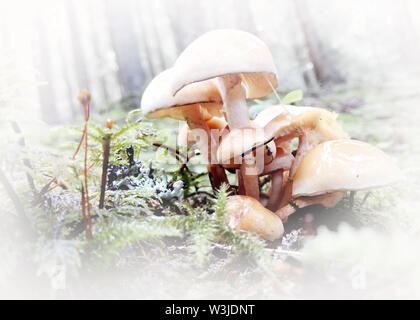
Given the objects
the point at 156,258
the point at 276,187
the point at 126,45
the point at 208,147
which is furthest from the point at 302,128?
the point at 126,45

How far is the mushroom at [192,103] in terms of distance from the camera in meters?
1.01

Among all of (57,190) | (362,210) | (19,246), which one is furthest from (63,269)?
(362,210)

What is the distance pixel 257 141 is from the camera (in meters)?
0.90

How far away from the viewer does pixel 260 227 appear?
90 cm

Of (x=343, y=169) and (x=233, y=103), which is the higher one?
(x=233, y=103)

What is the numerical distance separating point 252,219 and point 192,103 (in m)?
0.45

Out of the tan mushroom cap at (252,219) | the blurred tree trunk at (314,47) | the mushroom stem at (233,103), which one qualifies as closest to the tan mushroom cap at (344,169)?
the tan mushroom cap at (252,219)

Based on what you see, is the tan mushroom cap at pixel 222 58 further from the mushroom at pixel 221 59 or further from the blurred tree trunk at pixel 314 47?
the blurred tree trunk at pixel 314 47

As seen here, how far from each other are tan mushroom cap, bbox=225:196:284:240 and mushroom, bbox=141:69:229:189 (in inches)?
12.4

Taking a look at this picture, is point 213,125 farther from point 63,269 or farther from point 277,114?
point 63,269

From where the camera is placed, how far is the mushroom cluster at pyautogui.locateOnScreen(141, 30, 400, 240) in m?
0.84

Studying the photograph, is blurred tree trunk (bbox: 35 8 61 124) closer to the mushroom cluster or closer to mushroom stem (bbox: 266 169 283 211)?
the mushroom cluster

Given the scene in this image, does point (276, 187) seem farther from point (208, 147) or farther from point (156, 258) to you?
point (156, 258)
